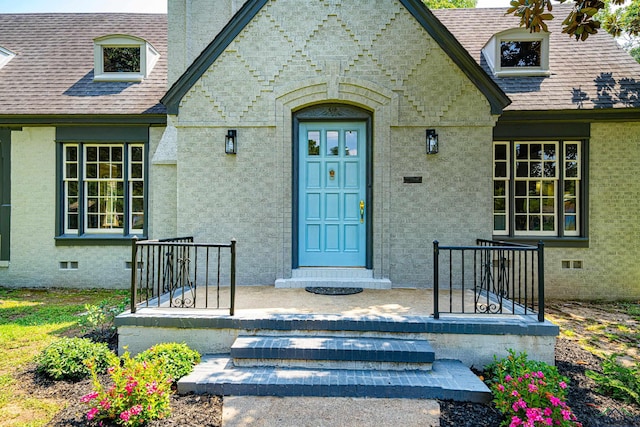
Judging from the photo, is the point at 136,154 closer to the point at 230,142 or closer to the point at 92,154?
the point at 92,154

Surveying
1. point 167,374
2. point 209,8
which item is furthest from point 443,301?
point 209,8

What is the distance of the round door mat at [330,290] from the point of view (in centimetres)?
604

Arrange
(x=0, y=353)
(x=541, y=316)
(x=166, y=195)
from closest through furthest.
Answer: (x=541, y=316) < (x=0, y=353) < (x=166, y=195)

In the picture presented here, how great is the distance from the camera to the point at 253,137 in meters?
6.71

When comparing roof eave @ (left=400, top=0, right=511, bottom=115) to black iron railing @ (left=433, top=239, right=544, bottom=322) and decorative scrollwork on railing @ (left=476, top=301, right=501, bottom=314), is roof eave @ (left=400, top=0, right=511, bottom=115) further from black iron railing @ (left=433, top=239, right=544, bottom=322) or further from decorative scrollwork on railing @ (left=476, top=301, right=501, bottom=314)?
decorative scrollwork on railing @ (left=476, top=301, right=501, bottom=314)

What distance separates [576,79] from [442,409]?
330 inches

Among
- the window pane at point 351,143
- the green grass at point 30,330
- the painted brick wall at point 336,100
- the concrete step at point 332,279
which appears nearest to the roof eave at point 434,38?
the painted brick wall at point 336,100

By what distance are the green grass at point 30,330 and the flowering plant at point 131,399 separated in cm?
66

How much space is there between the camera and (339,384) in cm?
381

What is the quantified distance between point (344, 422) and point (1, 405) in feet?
11.5

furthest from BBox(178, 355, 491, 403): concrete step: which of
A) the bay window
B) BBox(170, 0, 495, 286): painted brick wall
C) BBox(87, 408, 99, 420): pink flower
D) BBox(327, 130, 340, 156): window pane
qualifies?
the bay window

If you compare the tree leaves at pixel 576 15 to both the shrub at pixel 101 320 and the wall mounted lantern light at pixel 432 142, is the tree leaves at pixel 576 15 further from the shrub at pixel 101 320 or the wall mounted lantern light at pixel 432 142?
the shrub at pixel 101 320

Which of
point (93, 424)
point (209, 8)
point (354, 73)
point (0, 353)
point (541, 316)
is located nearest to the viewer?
point (93, 424)

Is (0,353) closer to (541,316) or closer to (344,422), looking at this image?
(344,422)
